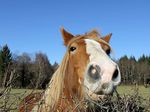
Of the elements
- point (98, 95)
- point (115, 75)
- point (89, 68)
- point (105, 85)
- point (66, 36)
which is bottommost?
point (98, 95)

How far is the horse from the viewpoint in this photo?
149 inches

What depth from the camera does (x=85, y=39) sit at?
4.86 metres

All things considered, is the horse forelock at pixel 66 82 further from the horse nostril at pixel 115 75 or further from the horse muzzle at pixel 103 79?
the horse nostril at pixel 115 75

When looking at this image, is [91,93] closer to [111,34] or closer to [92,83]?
[92,83]

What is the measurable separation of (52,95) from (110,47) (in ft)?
3.89

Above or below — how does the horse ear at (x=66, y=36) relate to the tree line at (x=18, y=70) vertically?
above

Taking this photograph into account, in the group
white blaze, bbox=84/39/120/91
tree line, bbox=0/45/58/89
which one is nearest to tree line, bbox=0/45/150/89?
tree line, bbox=0/45/58/89

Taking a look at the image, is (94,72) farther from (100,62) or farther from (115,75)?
(115,75)

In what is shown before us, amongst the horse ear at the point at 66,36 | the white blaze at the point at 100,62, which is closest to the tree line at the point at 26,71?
the white blaze at the point at 100,62

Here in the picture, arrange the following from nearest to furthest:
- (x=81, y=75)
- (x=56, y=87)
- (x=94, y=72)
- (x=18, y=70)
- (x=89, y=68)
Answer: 1. (x=18, y=70)
2. (x=94, y=72)
3. (x=89, y=68)
4. (x=81, y=75)
5. (x=56, y=87)

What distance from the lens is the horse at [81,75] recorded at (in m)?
3.77

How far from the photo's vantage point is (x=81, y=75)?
4.45 m

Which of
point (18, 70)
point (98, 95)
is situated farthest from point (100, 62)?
point (18, 70)

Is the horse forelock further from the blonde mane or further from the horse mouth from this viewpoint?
the horse mouth
